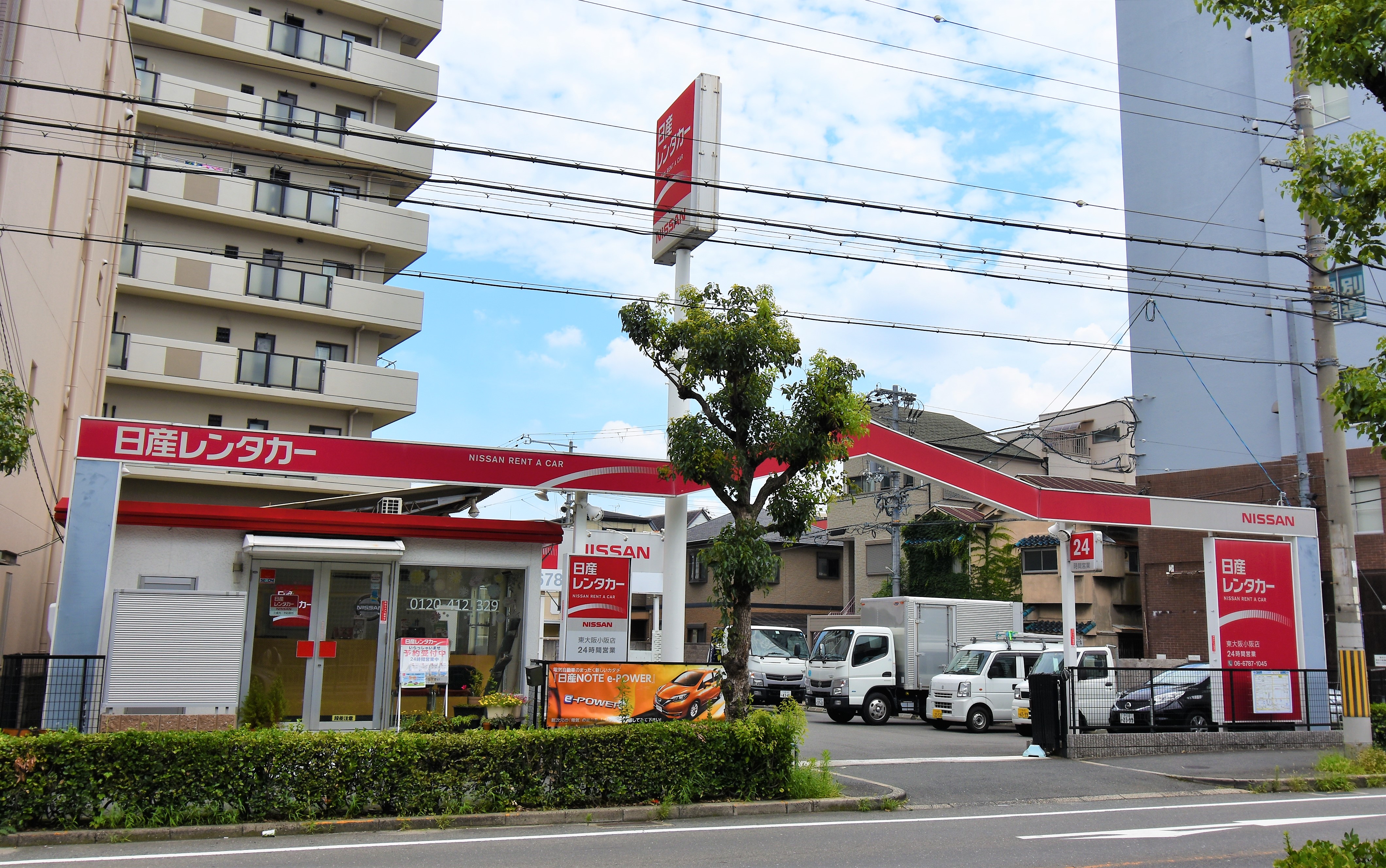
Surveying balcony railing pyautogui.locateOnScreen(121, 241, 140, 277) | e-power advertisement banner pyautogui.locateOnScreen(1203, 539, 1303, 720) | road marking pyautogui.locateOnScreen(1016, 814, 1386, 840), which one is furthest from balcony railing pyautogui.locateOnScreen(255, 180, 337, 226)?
road marking pyautogui.locateOnScreen(1016, 814, 1386, 840)

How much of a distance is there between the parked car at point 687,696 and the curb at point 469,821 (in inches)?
118

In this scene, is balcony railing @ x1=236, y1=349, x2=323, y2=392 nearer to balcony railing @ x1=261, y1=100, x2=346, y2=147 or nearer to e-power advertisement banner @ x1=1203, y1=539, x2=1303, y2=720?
balcony railing @ x1=261, y1=100, x2=346, y2=147

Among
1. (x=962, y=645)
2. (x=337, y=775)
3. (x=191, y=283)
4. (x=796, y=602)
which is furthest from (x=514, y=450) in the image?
(x=796, y=602)

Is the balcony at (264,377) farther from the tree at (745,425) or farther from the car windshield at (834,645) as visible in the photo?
the tree at (745,425)

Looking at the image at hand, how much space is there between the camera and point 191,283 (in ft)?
103

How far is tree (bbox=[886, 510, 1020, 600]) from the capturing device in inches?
1566

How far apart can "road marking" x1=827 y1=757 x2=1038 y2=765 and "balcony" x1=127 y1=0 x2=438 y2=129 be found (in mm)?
27843

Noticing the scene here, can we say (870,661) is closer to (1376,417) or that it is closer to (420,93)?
(1376,417)

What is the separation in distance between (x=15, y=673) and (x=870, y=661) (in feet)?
58.3

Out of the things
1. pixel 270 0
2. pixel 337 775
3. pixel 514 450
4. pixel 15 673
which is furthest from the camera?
pixel 270 0

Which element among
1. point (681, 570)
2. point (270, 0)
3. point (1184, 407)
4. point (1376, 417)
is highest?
point (270, 0)

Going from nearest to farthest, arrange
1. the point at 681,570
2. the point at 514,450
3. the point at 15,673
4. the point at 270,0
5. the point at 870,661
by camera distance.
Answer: the point at 15,673, the point at 681,570, the point at 514,450, the point at 870,661, the point at 270,0

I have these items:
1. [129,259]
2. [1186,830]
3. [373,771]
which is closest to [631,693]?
[373,771]

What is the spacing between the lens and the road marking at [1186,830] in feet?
32.7
